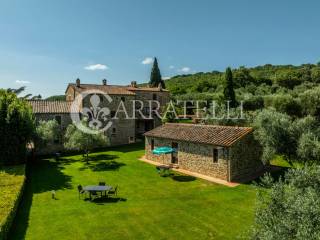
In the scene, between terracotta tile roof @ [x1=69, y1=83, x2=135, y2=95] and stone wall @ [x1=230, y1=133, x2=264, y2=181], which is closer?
stone wall @ [x1=230, y1=133, x2=264, y2=181]

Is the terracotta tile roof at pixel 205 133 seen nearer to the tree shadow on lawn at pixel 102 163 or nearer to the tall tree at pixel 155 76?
the tree shadow on lawn at pixel 102 163

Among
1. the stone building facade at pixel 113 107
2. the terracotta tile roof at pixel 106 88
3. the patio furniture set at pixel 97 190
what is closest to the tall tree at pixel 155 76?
the stone building facade at pixel 113 107

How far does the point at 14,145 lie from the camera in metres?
28.8

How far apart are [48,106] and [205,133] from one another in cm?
2448

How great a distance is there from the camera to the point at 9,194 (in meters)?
17.8

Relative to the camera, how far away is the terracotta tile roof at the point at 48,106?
39.2 meters

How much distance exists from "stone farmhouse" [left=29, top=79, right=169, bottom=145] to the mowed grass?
13498 millimetres

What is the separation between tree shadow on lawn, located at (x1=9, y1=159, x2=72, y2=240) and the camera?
15836 mm

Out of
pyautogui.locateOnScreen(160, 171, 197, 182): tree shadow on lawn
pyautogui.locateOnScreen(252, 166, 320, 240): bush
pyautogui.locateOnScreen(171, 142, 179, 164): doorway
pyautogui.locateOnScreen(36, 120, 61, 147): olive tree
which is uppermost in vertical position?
pyautogui.locateOnScreen(36, 120, 61, 147): olive tree

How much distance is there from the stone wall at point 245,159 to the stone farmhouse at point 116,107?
2420 centimetres

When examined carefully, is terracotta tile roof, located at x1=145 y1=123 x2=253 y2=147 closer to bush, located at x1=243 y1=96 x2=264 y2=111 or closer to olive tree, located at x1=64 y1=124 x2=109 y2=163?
olive tree, located at x1=64 y1=124 x2=109 y2=163

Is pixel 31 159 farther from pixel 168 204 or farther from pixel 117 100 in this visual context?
Result: pixel 168 204

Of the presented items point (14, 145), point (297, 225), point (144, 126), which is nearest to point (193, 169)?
point (14, 145)

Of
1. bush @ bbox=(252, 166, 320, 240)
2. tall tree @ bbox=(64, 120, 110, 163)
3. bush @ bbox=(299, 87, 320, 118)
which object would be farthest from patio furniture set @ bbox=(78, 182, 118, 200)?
bush @ bbox=(299, 87, 320, 118)
